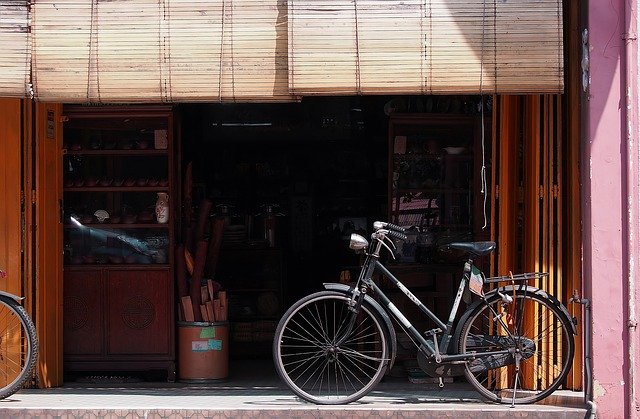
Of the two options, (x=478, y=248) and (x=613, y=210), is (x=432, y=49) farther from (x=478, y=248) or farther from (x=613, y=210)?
(x=613, y=210)

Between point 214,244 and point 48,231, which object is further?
point 214,244

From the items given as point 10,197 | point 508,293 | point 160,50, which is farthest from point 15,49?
point 508,293

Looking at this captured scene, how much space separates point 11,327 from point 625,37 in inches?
202

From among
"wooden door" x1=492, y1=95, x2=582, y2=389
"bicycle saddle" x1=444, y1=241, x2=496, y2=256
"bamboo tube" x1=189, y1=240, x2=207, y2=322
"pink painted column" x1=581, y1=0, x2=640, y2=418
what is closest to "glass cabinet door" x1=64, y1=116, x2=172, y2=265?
"bamboo tube" x1=189, y1=240, x2=207, y2=322

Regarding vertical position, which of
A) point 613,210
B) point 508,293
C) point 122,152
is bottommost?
point 508,293

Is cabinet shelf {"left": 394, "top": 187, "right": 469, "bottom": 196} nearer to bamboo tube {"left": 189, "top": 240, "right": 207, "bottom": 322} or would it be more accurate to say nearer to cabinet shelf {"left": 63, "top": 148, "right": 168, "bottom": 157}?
bamboo tube {"left": 189, "top": 240, "right": 207, "bottom": 322}

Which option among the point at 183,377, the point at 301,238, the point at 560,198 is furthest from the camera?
the point at 301,238

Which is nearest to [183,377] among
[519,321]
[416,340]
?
[416,340]

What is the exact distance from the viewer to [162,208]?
9.05 meters

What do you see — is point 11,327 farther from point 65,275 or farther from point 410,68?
point 410,68

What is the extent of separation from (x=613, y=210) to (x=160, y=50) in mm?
3423

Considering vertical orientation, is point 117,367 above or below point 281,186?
below

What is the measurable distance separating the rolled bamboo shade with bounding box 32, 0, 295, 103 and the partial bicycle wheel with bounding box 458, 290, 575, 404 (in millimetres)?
2212

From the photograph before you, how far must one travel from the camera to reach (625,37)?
708 centimetres
